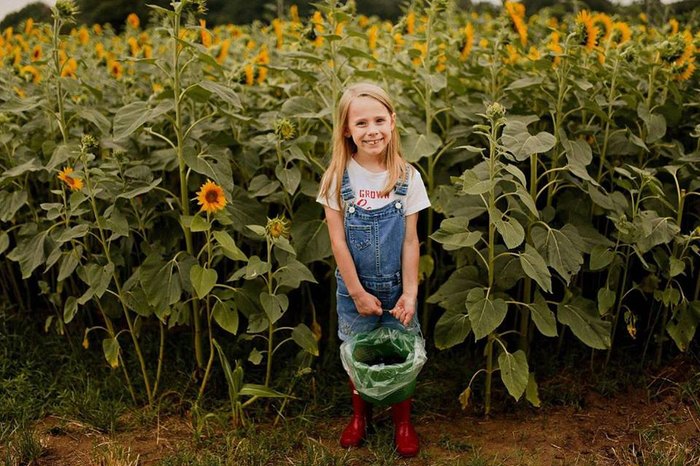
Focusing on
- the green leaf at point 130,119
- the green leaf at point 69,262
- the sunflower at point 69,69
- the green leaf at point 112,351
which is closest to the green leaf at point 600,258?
the green leaf at point 130,119

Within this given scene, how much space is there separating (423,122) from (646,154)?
0.95 metres

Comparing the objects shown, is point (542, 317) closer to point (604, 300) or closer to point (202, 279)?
point (604, 300)

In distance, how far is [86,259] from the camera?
10.8ft

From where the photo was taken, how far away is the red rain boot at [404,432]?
2.89m

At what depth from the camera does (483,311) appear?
2811 millimetres

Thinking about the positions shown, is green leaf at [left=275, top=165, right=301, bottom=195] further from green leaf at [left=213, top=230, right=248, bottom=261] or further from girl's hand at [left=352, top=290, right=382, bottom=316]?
girl's hand at [left=352, top=290, right=382, bottom=316]

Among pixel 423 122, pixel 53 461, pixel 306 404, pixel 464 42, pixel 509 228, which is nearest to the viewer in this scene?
pixel 509 228

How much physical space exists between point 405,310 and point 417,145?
0.73 metres

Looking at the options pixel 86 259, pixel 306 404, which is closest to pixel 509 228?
pixel 306 404

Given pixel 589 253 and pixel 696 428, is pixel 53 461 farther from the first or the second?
pixel 696 428

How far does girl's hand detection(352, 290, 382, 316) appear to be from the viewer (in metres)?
2.71

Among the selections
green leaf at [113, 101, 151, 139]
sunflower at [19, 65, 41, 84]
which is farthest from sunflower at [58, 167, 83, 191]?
sunflower at [19, 65, 41, 84]

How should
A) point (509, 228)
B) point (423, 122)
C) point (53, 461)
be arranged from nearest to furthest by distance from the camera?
1. point (509, 228)
2. point (53, 461)
3. point (423, 122)

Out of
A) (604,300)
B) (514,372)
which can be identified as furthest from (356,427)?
(604,300)
